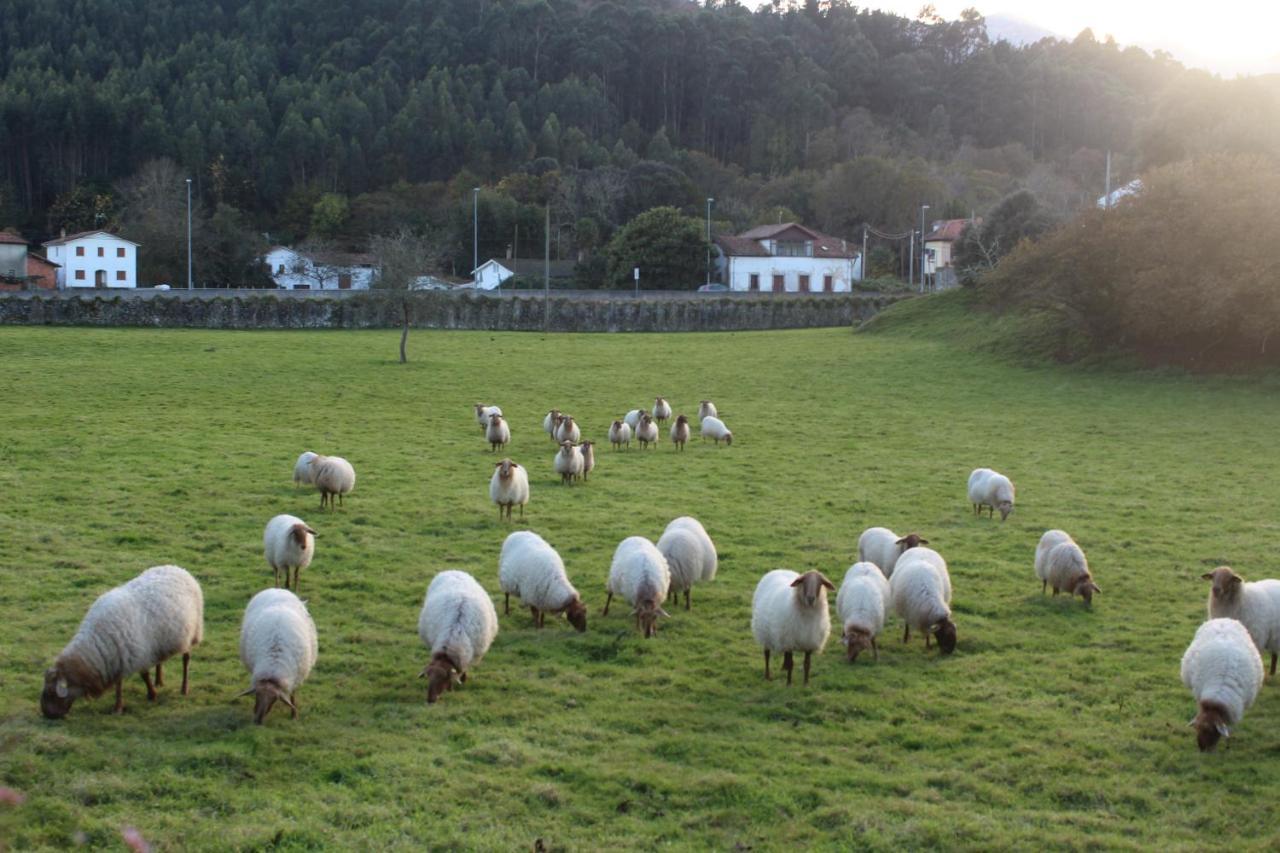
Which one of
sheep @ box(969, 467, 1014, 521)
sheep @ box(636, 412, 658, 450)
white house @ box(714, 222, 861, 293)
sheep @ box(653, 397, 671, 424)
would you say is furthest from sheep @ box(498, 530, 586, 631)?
white house @ box(714, 222, 861, 293)

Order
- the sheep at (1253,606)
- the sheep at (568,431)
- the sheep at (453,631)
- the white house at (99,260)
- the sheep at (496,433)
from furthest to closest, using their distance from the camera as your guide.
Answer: the white house at (99,260) → the sheep at (568,431) → the sheep at (496,433) → the sheep at (1253,606) → the sheep at (453,631)

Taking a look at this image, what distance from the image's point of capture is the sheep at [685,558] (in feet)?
45.4

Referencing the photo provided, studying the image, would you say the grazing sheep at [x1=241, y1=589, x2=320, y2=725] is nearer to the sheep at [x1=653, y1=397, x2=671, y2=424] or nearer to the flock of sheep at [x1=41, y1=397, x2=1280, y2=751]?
the flock of sheep at [x1=41, y1=397, x2=1280, y2=751]

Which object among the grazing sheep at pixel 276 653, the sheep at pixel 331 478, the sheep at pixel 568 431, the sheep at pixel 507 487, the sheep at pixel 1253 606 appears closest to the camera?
the grazing sheep at pixel 276 653

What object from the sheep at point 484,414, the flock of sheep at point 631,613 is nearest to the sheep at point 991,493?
the flock of sheep at point 631,613

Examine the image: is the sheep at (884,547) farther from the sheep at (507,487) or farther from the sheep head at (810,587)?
the sheep at (507,487)

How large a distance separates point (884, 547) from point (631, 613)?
3630 millimetres

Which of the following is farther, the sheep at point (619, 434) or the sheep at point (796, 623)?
the sheep at point (619, 434)

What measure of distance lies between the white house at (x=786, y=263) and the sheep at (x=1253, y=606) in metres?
82.9

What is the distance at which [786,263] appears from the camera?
94375 millimetres

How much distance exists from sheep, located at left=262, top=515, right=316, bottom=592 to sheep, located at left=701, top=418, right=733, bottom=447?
15670mm

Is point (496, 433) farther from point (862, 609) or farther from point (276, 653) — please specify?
point (276, 653)

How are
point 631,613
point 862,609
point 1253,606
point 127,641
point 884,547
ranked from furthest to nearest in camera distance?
point 884,547
point 631,613
point 862,609
point 1253,606
point 127,641

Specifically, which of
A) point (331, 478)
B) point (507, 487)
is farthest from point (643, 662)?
point (331, 478)
